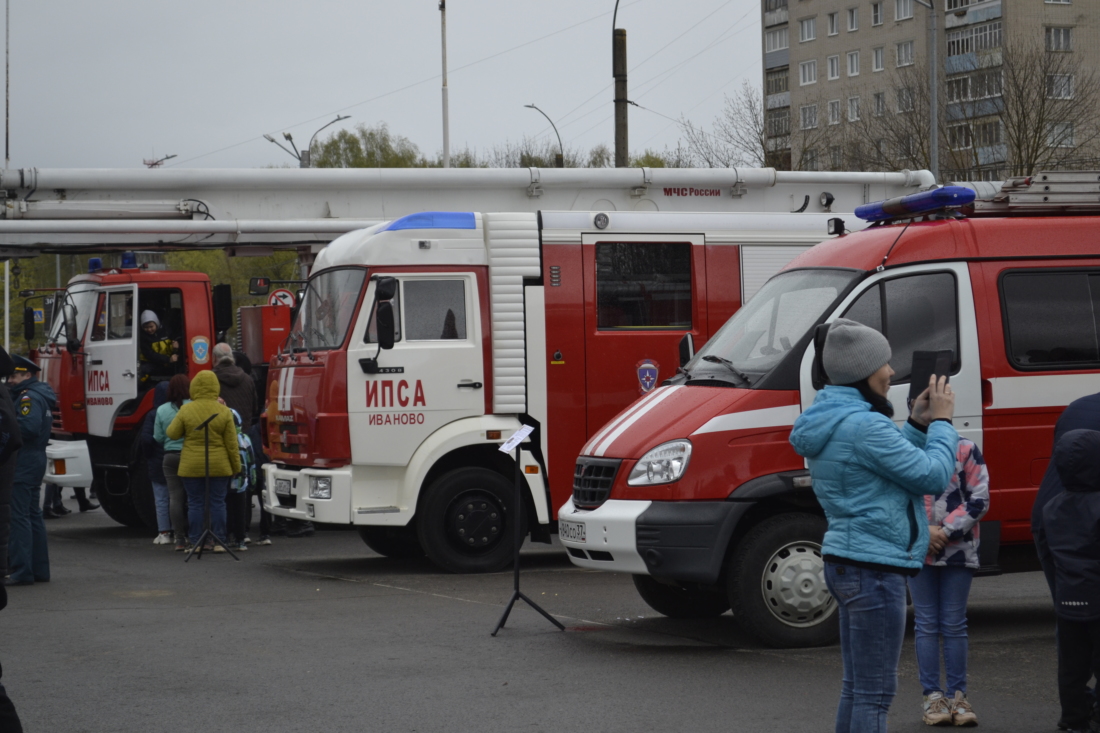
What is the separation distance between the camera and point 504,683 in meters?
7.38

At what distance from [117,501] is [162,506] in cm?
225

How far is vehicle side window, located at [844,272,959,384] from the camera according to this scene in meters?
8.45

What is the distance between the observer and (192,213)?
14.7m

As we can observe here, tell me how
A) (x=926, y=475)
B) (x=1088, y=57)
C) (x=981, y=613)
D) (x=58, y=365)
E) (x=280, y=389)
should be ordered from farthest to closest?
(x=1088, y=57), (x=58, y=365), (x=280, y=389), (x=981, y=613), (x=926, y=475)

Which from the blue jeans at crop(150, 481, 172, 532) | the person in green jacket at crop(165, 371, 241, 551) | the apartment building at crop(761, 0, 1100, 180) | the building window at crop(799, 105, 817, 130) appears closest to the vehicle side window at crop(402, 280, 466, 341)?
the person in green jacket at crop(165, 371, 241, 551)

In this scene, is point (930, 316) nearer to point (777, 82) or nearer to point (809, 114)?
point (809, 114)

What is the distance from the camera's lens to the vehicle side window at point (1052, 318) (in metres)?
8.59

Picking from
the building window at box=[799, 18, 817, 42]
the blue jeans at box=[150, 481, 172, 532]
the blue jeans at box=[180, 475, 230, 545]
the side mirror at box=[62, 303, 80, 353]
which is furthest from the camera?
the building window at box=[799, 18, 817, 42]

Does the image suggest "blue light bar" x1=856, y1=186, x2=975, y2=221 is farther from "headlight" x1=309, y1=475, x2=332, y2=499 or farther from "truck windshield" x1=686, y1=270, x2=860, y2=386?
"headlight" x1=309, y1=475, x2=332, y2=499

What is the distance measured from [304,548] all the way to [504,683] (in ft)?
24.3

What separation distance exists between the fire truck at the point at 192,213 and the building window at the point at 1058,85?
669 inches

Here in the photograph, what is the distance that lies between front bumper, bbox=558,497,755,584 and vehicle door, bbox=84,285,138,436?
854 centimetres

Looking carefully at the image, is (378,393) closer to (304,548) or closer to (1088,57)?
(304,548)

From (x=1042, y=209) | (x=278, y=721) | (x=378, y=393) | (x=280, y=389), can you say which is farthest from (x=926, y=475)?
(x=280, y=389)
